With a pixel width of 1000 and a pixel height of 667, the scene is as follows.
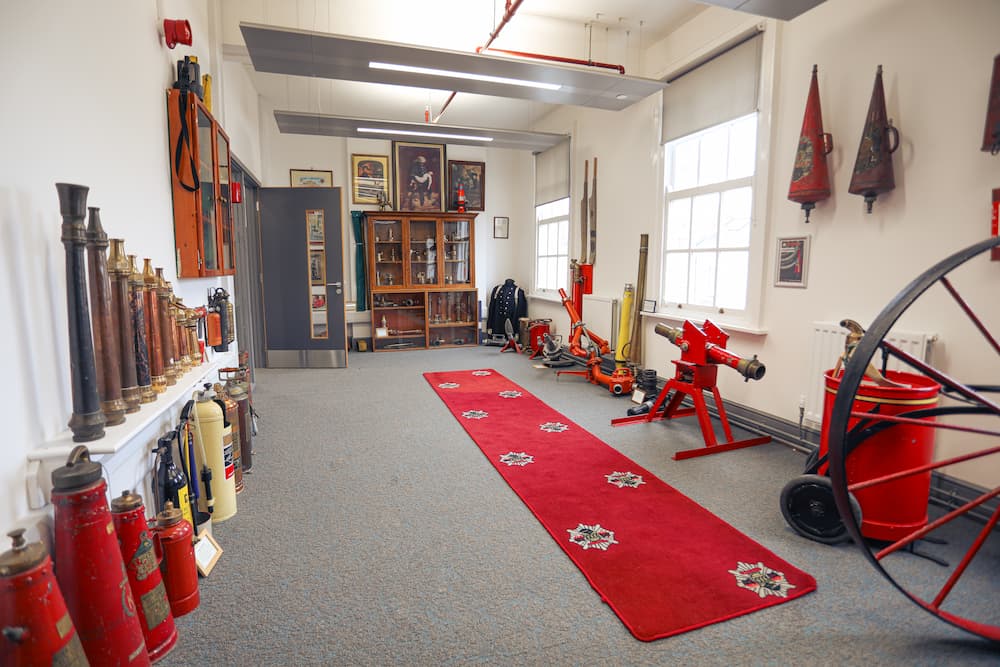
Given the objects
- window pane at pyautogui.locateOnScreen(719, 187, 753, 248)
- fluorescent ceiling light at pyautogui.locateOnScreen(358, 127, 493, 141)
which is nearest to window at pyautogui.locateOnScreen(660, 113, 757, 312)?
window pane at pyautogui.locateOnScreen(719, 187, 753, 248)

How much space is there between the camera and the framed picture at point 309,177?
7676 millimetres

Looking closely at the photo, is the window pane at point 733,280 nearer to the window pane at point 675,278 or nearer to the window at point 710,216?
the window at point 710,216

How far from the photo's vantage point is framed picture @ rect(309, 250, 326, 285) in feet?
21.7

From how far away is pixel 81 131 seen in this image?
6.34 ft

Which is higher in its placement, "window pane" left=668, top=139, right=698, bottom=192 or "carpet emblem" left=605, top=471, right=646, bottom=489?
"window pane" left=668, top=139, right=698, bottom=192

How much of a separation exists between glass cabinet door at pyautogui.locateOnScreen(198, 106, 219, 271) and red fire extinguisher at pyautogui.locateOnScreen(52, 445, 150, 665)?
6.72ft

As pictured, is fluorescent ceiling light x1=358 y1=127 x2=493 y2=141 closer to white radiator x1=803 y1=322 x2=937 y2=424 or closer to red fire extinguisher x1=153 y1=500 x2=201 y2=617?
white radiator x1=803 y1=322 x2=937 y2=424

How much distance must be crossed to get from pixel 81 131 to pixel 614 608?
9.05ft

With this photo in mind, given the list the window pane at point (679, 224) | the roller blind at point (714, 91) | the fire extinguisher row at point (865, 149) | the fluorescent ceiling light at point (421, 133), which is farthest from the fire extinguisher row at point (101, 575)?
the fluorescent ceiling light at point (421, 133)

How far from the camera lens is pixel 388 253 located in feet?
26.5

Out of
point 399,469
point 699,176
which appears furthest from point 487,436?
point 699,176

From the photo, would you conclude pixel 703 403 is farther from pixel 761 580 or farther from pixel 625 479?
pixel 761 580

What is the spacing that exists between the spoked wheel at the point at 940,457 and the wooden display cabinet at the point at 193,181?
338 cm

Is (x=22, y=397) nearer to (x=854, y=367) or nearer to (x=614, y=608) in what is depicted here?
(x=614, y=608)
